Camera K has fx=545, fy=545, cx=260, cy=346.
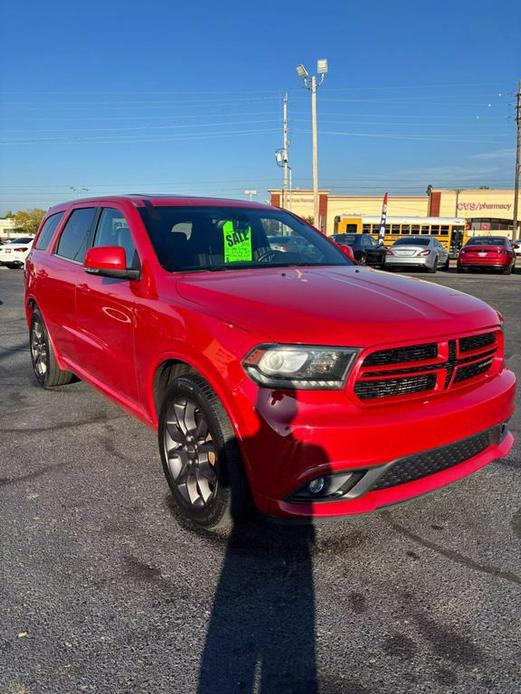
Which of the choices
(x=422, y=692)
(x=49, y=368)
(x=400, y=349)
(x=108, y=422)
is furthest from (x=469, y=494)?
(x=49, y=368)

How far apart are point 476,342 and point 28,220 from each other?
10900cm

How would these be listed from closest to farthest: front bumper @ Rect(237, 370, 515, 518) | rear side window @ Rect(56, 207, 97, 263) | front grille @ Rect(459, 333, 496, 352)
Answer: front bumper @ Rect(237, 370, 515, 518) < front grille @ Rect(459, 333, 496, 352) < rear side window @ Rect(56, 207, 97, 263)

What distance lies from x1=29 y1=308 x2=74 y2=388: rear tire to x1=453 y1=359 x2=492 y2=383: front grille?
12.5ft

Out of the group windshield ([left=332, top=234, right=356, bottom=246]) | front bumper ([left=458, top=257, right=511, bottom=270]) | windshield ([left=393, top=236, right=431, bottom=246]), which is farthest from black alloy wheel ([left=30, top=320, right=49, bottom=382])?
front bumper ([left=458, top=257, right=511, bottom=270])

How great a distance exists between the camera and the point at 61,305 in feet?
15.3

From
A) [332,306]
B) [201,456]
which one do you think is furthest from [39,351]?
[332,306]

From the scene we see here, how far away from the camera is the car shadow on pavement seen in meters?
1.95

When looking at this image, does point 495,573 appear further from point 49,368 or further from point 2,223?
point 2,223

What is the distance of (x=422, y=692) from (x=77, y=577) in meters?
1.55

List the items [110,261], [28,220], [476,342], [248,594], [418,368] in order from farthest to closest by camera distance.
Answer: [28,220], [110,261], [476,342], [418,368], [248,594]

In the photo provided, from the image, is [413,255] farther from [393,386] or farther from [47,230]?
[393,386]

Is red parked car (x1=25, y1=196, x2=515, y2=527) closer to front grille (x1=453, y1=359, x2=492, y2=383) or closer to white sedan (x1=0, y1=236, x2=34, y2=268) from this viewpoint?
front grille (x1=453, y1=359, x2=492, y2=383)

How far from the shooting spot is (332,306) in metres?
2.64

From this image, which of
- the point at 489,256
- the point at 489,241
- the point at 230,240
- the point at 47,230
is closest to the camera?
the point at 230,240
